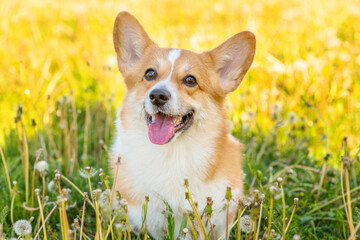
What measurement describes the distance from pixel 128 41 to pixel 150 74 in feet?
1.38

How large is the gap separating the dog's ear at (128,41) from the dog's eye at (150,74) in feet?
0.90

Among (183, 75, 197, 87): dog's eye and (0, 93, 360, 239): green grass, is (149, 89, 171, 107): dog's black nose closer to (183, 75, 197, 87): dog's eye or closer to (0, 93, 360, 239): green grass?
(183, 75, 197, 87): dog's eye

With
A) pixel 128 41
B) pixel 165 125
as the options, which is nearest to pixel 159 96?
pixel 165 125

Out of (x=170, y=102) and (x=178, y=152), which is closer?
(x=170, y=102)

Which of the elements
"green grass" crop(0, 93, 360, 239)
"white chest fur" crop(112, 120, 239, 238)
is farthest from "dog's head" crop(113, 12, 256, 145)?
"green grass" crop(0, 93, 360, 239)

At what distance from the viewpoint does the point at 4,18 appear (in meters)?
6.00

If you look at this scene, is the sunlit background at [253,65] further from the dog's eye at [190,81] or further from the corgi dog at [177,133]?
the dog's eye at [190,81]

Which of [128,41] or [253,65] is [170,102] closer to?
[128,41]

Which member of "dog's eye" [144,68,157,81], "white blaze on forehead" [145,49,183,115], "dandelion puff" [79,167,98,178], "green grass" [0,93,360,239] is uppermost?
"dog's eye" [144,68,157,81]

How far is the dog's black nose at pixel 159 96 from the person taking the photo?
8.05 feet

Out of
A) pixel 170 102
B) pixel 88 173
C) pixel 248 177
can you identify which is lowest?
pixel 248 177

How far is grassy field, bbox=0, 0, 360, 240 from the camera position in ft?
9.05

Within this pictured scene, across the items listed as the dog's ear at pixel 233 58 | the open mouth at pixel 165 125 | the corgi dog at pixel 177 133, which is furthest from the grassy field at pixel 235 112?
the dog's ear at pixel 233 58

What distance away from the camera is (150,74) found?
2795 mm
